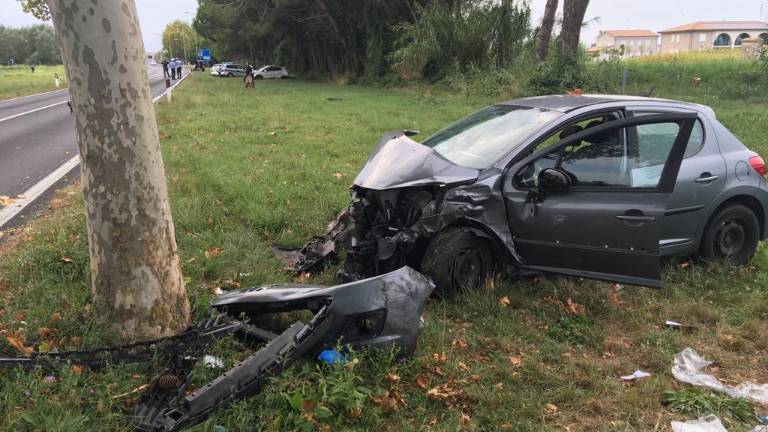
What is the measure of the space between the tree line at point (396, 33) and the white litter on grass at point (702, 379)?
15.8m

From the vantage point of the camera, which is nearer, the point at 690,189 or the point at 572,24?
the point at 690,189

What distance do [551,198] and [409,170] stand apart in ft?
3.75

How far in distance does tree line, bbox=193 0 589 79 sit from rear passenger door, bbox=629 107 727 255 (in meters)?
13.8

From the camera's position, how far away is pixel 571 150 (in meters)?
4.55

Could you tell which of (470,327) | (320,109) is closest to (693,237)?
(470,327)

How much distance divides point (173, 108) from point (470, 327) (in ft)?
52.6

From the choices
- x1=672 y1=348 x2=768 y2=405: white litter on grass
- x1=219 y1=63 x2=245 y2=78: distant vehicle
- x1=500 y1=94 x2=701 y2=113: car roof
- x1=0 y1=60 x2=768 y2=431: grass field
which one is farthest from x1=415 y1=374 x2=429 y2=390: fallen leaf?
x1=219 y1=63 x2=245 y2=78: distant vehicle

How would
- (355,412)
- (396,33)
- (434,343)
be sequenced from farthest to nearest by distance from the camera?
1. (396,33)
2. (434,343)
3. (355,412)

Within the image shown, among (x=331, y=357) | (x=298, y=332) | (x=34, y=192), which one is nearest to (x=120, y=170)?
Answer: (x=298, y=332)

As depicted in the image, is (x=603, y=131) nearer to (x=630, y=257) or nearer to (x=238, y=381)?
(x=630, y=257)

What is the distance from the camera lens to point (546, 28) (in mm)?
19828

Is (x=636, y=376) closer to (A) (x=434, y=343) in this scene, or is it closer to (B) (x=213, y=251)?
(A) (x=434, y=343)

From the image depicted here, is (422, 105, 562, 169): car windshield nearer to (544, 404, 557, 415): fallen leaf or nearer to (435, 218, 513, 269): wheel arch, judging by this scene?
(435, 218, 513, 269): wheel arch

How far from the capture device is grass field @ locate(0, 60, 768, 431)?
2.90 m
